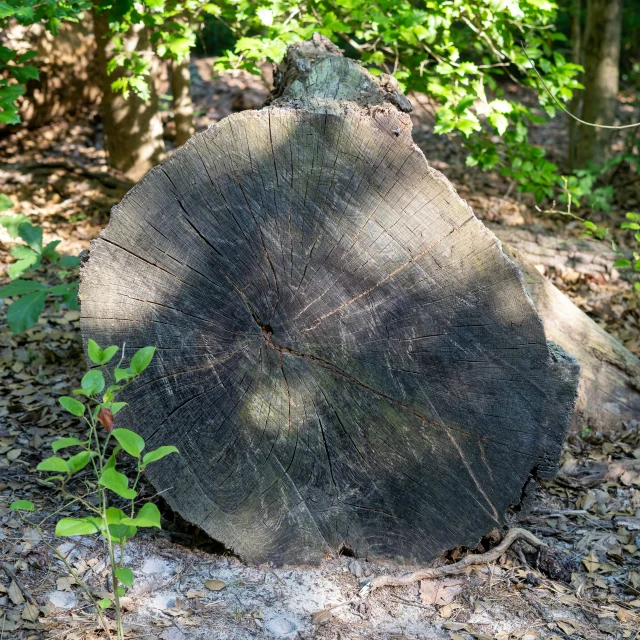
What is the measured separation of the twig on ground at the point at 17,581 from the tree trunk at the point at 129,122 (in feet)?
13.3

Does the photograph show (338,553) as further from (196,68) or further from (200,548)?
(196,68)

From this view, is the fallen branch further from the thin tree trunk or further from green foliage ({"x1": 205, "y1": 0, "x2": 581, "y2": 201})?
the thin tree trunk

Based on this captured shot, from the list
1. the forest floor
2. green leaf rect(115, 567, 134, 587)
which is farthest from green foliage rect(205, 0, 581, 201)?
green leaf rect(115, 567, 134, 587)

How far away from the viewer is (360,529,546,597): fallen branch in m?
2.43

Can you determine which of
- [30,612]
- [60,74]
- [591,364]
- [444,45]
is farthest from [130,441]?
[60,74]

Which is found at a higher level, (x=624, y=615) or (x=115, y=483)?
(x=115, y=483)

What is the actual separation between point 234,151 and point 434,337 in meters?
0.90

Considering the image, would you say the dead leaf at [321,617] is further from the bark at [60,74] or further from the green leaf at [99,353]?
the bark at [60,74]

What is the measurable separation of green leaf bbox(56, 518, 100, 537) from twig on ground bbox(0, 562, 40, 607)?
0.57 metres

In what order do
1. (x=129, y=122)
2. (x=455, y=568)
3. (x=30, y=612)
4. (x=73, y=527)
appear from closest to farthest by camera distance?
(x=73, y=527) < (x=30, y=612) < (x=455, y=568) < (x=129, y=122)

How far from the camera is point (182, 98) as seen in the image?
575 cm

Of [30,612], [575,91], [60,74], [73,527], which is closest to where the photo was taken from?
[73,527]

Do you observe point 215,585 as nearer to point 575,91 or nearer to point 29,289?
point 29,289

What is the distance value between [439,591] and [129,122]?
14.7 feet
